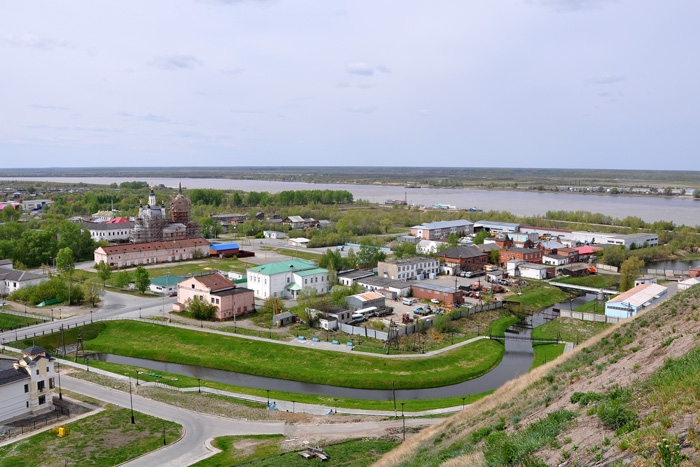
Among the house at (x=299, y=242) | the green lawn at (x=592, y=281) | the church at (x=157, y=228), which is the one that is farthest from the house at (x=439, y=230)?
the church at (x=157, y=228)

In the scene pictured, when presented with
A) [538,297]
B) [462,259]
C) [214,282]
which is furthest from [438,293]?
[214,282]

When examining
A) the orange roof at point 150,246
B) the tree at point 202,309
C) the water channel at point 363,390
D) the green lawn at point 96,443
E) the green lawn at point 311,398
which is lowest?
the water channel at point 363,390

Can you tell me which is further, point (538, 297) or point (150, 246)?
point (150, 246)

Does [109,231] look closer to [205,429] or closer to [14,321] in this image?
[14,321]

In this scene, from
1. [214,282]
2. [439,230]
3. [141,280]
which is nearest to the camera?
[214,282]

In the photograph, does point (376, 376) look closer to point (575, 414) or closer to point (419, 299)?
point (419, 299)

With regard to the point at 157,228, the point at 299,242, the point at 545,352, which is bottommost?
the point at 545,352

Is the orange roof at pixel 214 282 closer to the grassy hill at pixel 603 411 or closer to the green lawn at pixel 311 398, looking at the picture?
Answer: the green lawn at pixel 311 398
